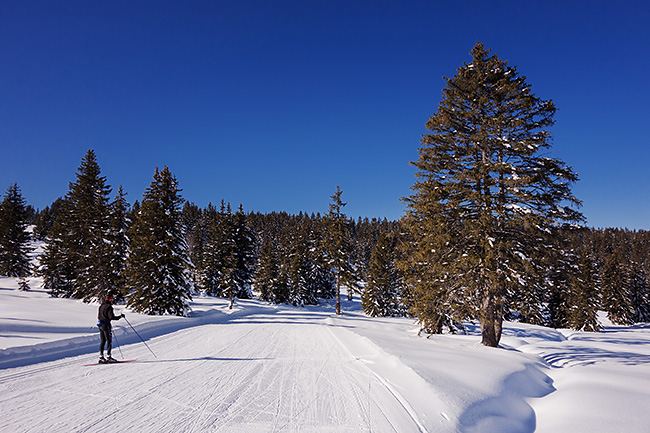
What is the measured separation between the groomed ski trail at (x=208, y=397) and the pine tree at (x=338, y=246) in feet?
77.0

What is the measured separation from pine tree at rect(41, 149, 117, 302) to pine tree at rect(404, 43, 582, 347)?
25168 millimetres

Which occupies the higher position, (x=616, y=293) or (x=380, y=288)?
(x=380, y=288)

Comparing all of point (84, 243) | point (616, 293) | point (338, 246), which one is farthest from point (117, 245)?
point (616, 293)

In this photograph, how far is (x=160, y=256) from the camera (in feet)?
72.4

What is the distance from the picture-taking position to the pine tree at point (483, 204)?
11023 mm

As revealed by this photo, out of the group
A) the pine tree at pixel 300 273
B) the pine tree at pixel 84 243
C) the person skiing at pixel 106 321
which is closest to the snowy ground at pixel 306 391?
the person skiing at pixel 106 321

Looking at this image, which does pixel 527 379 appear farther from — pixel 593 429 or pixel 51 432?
pixel 51 432

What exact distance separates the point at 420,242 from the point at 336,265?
789 inches

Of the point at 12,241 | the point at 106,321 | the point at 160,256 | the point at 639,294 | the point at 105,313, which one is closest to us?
the point at 106,321

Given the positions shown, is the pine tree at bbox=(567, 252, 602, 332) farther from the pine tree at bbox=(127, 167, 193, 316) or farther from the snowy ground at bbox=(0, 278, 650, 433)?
the pine tree at bbox=(127, 167, 193, 316)

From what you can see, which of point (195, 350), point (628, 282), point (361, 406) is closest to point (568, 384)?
point (361, 406)

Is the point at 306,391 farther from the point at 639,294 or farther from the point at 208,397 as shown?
the point at 639,294

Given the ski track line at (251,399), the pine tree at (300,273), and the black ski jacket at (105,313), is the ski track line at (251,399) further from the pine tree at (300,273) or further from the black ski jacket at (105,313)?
the pine tree at (300,273)

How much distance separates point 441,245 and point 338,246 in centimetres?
2065
